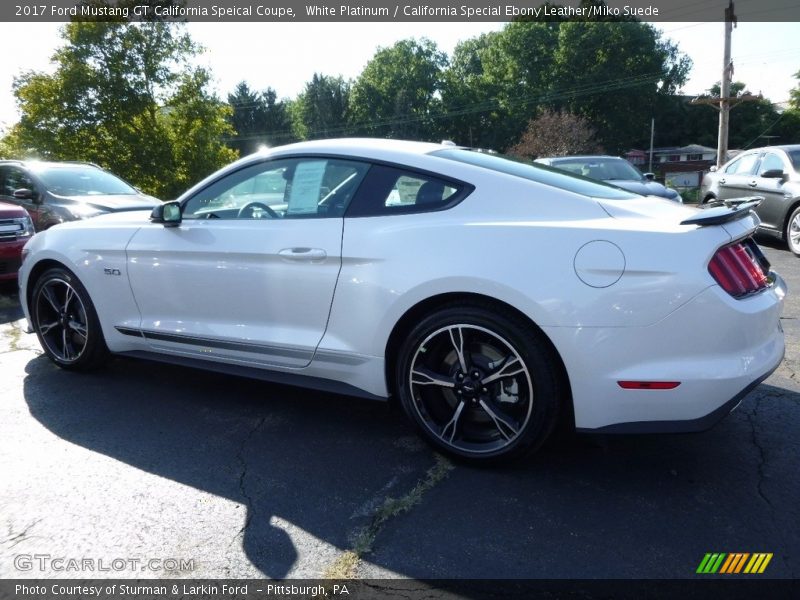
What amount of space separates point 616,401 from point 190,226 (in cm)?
253

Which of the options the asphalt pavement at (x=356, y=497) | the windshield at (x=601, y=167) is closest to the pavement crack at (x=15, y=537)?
the asphalt pavement at (x=356, y=497)

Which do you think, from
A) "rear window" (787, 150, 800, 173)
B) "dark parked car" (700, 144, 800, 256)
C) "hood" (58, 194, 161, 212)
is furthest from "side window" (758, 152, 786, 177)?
"hood" (58, 194, 161, 212)

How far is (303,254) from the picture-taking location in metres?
3.14

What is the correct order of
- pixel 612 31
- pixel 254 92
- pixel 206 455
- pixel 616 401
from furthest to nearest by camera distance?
1. pixel 254 92
2. pixel 612 31
3. pixel 206 455
4. pixel 616 401

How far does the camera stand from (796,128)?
6675 cm

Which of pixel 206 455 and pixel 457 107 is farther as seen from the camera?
pixel 457 107

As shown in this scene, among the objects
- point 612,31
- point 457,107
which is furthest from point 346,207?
point 457,107

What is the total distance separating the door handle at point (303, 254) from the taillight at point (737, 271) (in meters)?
1.76

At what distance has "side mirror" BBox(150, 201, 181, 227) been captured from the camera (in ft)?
12.0

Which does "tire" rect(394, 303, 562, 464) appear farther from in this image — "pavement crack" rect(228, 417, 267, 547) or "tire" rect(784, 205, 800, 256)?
"tire" rect(784, 205, 800, 256)

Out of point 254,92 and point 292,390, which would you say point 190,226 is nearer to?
point 292,390

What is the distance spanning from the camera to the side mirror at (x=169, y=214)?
3.65 metres

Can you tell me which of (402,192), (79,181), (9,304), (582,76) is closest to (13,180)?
(79,181)

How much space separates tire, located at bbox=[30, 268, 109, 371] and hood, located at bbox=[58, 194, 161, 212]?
13.8 ft
